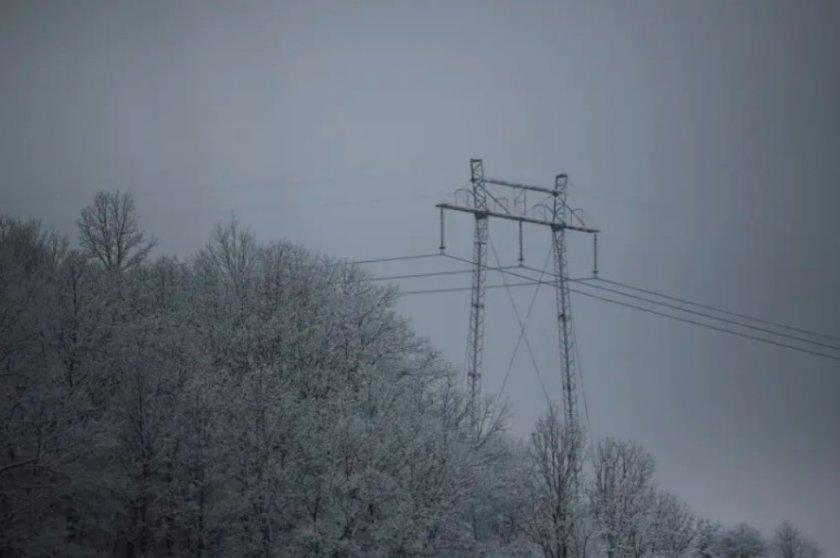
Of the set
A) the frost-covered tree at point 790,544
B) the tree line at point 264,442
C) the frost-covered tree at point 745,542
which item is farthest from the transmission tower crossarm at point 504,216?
the frost-covered tree at point 745,542

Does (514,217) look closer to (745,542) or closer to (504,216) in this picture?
(504,216)

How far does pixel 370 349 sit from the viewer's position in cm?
4147

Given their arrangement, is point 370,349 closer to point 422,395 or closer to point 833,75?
point 422,395

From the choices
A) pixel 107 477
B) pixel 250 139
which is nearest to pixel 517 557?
pixel 107 477

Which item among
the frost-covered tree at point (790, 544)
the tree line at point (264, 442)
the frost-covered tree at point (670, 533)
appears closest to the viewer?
the tree line at point (264, 442)

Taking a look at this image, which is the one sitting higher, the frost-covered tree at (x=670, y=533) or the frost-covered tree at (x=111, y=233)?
the frost-covered tree at (x=111, y=233)

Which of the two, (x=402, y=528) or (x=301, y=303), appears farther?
(x=301, y=303)

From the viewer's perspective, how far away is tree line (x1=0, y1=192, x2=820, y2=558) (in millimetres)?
31547

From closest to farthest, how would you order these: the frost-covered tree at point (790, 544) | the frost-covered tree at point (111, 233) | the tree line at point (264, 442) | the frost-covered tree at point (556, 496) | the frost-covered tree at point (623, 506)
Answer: the tree line at point (264, 442)
the frost-covered tree at point (556, 496)
the frost-covered tree at point (623, 506)
the frost-covered tree at point (111, 233)
the frost-covered tree at point (790, 544)

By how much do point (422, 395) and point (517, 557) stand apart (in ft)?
25.9

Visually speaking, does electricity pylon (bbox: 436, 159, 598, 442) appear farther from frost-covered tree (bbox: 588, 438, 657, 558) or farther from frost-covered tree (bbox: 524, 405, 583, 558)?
frost-covered tree (bbox: 524, 405, 583, 558)

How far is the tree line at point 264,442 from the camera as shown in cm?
3155

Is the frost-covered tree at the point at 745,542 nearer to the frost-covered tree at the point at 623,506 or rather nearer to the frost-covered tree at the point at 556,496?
the frost-covered tree at the point at 623,506

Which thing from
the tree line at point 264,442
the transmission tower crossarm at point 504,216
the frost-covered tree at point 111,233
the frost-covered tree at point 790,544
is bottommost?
the frost-covered tree at point 790,544
